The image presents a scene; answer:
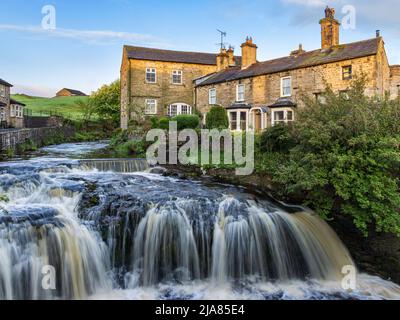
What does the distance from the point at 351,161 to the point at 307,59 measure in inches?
698

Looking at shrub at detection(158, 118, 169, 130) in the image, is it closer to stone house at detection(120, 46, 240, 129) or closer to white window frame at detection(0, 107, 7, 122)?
stone house at detection(120, 46, 240, 129)

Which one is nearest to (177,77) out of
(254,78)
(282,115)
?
(254,78)

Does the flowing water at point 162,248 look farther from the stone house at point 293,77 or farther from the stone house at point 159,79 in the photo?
the stone house at point 159,79

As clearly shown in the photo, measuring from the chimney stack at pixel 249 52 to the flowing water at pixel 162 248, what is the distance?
2251 cm

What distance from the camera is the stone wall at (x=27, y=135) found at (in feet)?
64.7

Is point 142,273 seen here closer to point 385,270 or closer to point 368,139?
point 385,270

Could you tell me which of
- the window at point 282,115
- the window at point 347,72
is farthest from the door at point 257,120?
the window at point 347,72

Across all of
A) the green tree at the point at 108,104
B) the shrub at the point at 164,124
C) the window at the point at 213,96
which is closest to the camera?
the shrub at the point at 164,124

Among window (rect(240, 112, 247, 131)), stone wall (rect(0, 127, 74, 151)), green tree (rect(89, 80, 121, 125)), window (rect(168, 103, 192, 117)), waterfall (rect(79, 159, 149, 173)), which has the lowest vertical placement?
waterfall (rect(79, 159, 149, 173))

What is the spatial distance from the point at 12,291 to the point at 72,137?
96.6 ft

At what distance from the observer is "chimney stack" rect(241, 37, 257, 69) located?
3058cm

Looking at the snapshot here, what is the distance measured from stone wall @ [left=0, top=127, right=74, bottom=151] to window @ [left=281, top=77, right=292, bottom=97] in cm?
1852

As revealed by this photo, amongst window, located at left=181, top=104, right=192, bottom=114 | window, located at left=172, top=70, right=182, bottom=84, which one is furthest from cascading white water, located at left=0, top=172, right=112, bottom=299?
window, located at left=172, top=70, right=182, bottom=84

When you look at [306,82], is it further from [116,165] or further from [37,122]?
[37,122]
